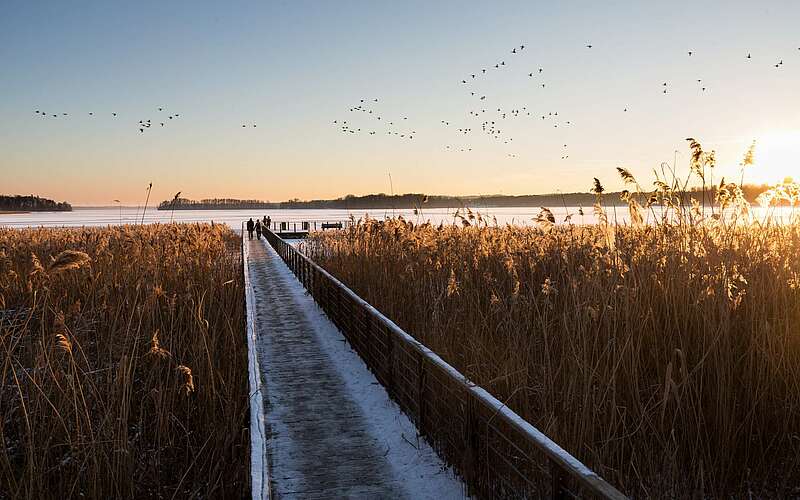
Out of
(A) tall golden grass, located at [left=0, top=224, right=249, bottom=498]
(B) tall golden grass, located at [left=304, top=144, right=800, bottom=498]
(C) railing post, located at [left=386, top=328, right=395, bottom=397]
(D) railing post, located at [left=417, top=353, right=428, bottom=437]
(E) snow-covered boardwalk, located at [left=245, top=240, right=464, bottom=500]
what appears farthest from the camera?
(C) railing post, located at [left=386, top=328, right=395, bottom=397]

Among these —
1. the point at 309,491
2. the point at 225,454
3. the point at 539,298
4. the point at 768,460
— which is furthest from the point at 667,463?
the point at 539,298

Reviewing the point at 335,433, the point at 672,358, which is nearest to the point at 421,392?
the point at 335,433

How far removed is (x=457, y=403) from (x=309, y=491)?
1.20m

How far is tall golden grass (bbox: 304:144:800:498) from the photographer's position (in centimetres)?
372

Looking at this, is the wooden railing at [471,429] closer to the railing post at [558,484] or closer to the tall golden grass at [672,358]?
the railing post at [558,484]

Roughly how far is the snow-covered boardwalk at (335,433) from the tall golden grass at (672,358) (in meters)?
0.78

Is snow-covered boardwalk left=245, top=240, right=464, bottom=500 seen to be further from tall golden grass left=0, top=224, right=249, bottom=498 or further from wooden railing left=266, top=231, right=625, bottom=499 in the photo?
tall golden grass left=0, top=224, right=249, bottom=498

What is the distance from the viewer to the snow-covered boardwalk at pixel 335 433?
4164mm

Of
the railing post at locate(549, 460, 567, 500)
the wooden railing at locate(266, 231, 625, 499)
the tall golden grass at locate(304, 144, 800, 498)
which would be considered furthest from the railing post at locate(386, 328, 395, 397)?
the railing post at locate(549, 460, 567, 500)

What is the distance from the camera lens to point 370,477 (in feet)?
14.1

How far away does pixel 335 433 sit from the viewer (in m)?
5.12

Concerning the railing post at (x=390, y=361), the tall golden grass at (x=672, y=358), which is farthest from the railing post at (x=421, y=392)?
the railing post at (x=390, y=361)

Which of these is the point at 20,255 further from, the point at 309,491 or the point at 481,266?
the point at 309,491

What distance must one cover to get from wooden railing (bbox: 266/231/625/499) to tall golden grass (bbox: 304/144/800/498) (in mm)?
279
